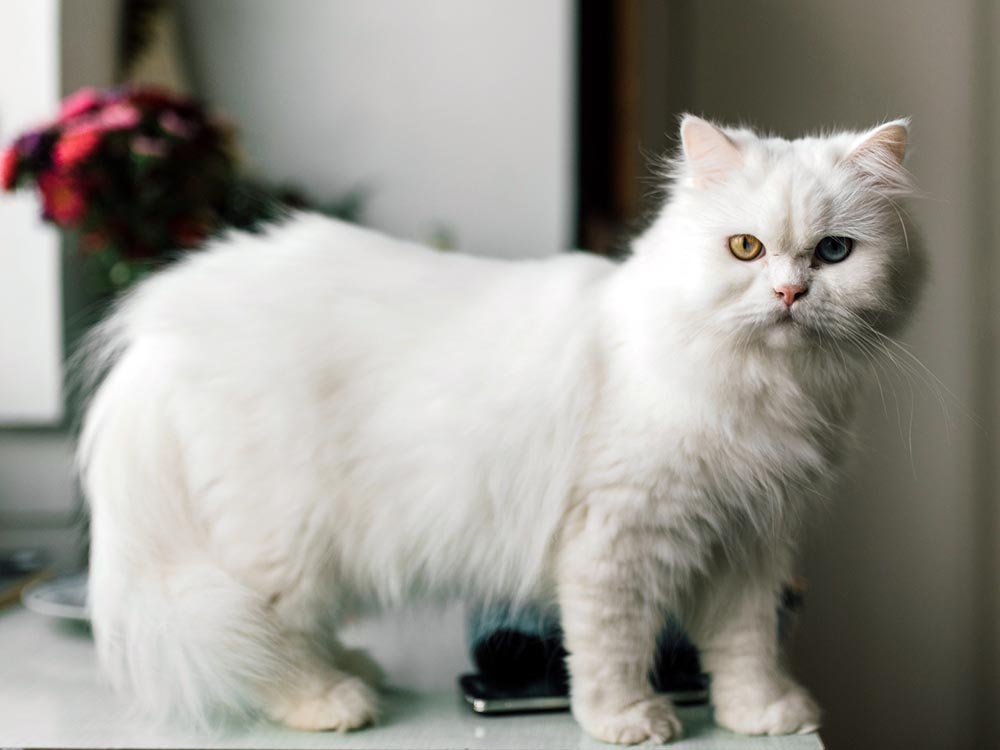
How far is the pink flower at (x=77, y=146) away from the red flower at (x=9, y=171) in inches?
3.1

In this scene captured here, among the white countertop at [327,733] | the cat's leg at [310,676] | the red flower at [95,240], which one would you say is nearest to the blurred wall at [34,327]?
the red flower at [95,240]

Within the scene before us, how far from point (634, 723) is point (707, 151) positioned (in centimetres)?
A: 54

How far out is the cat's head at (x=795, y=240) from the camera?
2.69 feet

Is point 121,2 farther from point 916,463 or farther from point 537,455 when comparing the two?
point 916,463

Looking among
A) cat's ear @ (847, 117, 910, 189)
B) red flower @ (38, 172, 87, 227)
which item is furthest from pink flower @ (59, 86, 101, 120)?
cat's ear @ (847, 117, 910, 189)

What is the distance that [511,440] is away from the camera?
92cm

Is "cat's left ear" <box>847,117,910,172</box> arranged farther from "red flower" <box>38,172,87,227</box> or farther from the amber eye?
"red flower" <box>38,172,87,227</box>

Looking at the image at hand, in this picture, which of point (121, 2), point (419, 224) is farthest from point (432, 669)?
point (121, 2)

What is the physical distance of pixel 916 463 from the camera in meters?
1.93

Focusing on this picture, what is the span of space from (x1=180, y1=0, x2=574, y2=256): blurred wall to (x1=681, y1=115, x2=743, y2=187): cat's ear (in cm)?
102

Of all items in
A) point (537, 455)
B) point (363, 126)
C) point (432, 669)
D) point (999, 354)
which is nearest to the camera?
point (537, 455)

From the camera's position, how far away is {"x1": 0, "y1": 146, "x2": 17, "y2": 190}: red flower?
1.45 m

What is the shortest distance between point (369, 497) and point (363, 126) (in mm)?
1183

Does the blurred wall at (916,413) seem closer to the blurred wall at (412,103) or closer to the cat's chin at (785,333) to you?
the blurred wall at (412,103)
